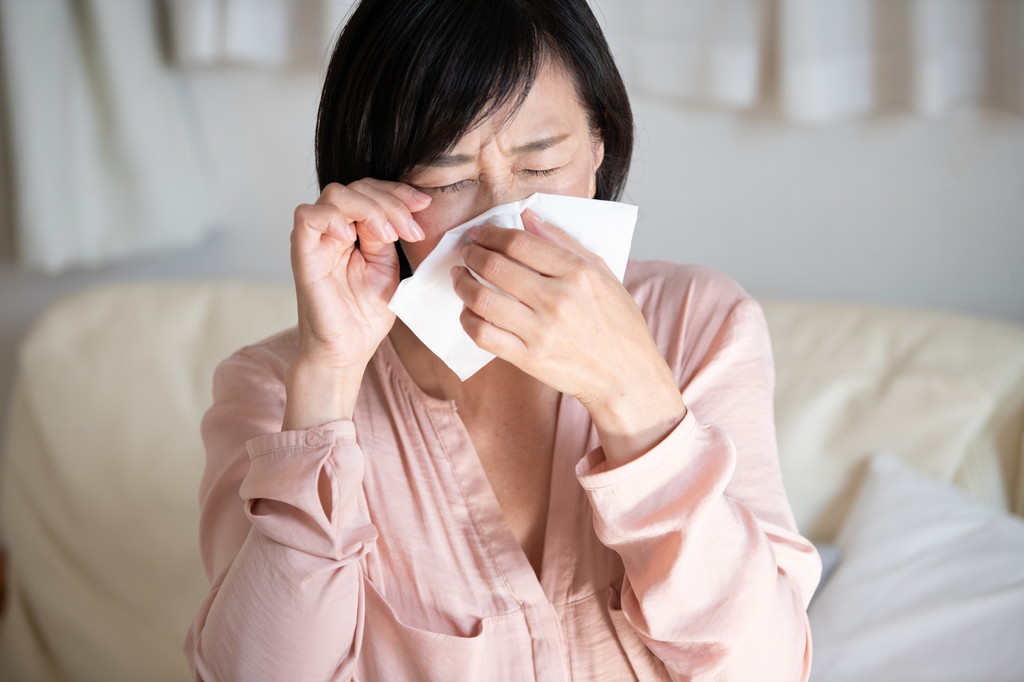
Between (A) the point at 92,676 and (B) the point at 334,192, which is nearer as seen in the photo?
(B) the point at 334,192

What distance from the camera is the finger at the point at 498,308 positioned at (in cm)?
86

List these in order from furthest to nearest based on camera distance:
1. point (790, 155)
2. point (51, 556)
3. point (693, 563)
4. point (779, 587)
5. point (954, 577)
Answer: point (51, 556) < point (790, 155) < point (954, 577) < point (779, 587) < point (693, 563)

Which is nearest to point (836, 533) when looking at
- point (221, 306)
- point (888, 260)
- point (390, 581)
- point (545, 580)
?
point (888, 260)

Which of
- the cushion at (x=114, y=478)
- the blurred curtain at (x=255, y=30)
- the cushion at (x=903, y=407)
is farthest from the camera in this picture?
the blurred curtain at (x=255, y=30)

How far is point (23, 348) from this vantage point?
2.03 meters

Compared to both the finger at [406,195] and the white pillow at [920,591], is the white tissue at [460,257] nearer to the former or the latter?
the finger at [406,195]

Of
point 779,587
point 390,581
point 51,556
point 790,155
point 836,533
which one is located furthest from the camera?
point 51,556

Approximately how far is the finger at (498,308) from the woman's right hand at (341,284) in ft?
0.45

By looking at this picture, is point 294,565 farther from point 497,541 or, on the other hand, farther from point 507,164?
point 507,164

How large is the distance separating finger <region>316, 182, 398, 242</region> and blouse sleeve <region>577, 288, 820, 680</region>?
0.99ft

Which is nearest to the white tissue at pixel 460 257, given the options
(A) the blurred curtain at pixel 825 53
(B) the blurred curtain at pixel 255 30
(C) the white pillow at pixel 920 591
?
(C) the white pillow at pixel 920 591

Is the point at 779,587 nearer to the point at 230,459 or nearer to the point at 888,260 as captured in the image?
the point at 230,459

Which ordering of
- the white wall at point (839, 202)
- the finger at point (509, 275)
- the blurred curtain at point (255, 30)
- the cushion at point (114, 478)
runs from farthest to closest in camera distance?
the blurred curtain at point (255, 30) < the cushion at point (114, 478) < the white wall at point (839, 202) < the finger at point (509, 275)

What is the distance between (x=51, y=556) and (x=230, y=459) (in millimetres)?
1032
